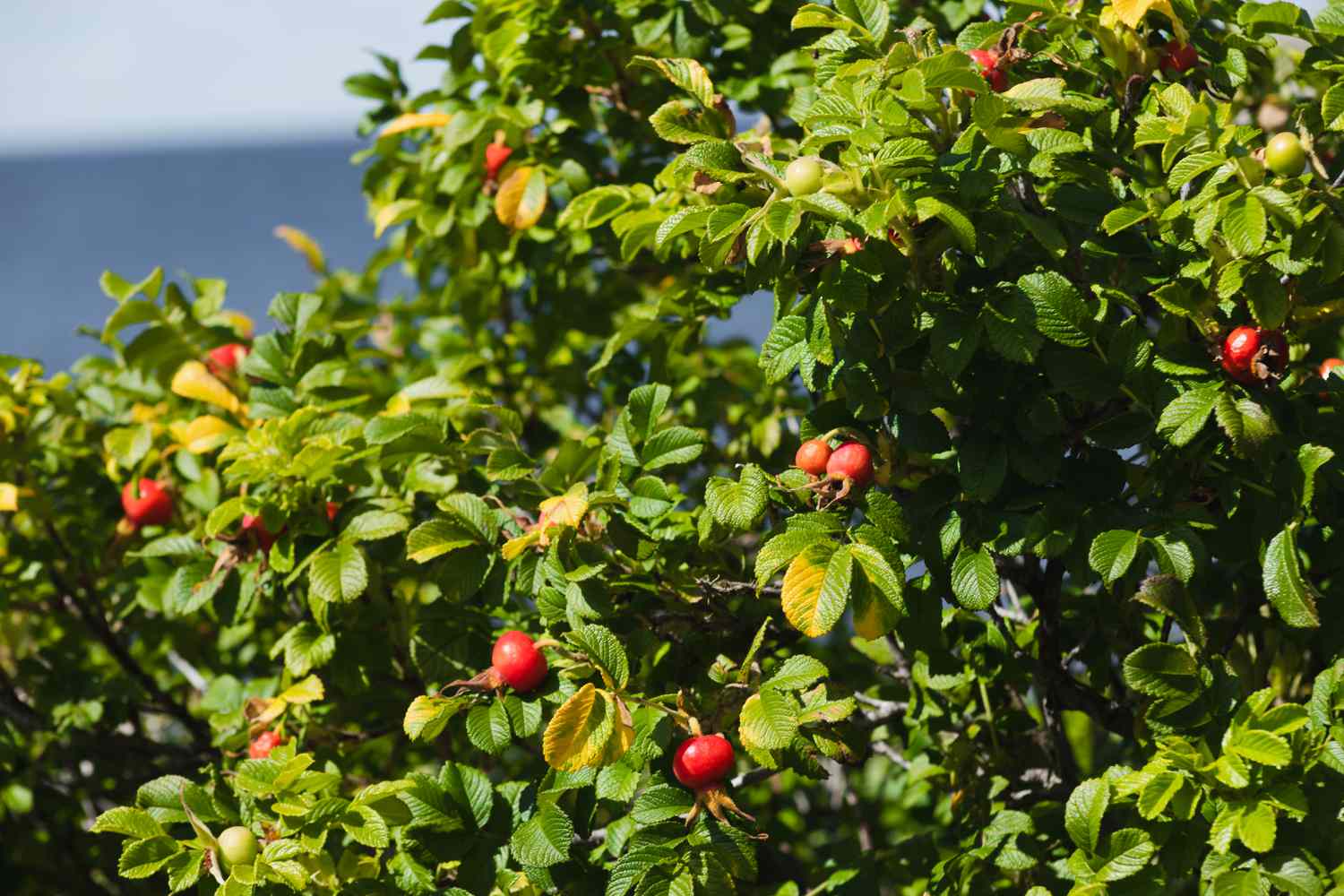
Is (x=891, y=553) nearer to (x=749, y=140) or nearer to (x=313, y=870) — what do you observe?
(x=749, y=140)

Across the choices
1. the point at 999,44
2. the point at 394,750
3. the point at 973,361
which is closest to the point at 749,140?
the point at 999,44

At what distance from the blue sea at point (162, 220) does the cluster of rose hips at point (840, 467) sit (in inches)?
235

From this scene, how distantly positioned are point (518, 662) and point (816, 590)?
403mm

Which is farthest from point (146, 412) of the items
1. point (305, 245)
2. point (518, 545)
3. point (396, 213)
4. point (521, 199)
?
point (518, 545)

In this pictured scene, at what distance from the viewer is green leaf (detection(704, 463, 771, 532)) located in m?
1.45

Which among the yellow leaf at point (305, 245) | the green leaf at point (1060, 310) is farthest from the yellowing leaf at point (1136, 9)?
the yellow leaf at point (305, 245)

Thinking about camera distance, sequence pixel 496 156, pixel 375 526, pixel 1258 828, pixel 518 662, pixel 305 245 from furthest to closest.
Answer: pixel 305 245, pixel 496 156, pixel 375 526, pixel 518 662, pixel 1258 828

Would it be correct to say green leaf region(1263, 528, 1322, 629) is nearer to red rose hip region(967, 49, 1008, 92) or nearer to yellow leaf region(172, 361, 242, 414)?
red rose hip region(967, 49, 1008, 92)

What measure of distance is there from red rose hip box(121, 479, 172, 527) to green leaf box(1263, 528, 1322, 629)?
1757 millimetres

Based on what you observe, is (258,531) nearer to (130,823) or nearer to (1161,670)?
(130,823)

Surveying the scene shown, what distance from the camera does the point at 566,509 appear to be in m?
1.57

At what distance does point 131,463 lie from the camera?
2.21 m

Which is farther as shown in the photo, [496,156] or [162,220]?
[162,220]

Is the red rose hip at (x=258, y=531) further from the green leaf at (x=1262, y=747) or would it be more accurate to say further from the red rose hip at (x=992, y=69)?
the green leaf at (x=1262, y=747)
